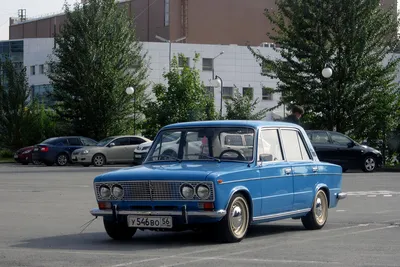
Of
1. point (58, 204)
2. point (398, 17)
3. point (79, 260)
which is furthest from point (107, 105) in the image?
point (79, 260)

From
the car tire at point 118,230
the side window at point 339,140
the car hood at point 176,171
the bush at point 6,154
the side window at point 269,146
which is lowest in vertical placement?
the bush at point 6,154

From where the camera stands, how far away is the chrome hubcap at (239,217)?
1158 cm

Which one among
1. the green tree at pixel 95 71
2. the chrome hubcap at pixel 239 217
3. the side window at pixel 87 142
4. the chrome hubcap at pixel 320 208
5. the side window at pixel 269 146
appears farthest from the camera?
the green tree at pixel 95 71

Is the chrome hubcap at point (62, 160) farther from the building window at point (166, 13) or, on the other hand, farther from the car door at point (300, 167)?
the building window at point (166, 13)

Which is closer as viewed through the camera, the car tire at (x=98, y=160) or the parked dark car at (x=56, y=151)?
the car tire at (x=98, y=160)

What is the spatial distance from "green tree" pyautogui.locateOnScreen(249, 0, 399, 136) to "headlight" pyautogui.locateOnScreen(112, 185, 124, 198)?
104ft

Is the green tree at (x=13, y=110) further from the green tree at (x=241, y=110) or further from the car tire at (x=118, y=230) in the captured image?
the car tire at (x=118, y=230)

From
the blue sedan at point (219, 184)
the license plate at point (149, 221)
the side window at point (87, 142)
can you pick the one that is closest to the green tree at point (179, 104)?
the side window at point (87, 142)

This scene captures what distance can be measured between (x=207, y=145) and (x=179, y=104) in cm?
4138

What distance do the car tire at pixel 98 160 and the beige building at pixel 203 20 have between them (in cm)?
4764

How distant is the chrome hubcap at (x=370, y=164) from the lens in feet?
117

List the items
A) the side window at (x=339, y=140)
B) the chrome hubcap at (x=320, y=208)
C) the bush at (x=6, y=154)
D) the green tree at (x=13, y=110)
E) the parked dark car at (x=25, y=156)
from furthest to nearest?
the bush at (x=6, y=154) → the green tree at (x=13, y=110) → the parked dark car at (x=25, y=156) → the side window at (x=339, y=140) → the chrome hubcap at (x=320, y=208)

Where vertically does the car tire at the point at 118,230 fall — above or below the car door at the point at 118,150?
above

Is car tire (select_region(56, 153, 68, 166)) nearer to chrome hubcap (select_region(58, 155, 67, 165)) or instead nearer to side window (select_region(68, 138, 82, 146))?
chrome hubcap (select_region(58, 155, 67, 165))
